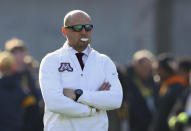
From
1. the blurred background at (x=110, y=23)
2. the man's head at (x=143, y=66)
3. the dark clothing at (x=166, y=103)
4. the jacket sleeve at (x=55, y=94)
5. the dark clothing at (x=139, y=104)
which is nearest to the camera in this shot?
the jacket sleeve at (x=55, y=94)

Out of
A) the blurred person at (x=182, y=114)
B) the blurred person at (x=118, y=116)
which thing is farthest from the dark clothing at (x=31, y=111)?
the blurred person at (x=182, y=114)

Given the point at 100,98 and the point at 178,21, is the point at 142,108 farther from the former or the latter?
the point at 178,21

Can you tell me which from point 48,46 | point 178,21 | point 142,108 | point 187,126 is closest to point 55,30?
point 48,46

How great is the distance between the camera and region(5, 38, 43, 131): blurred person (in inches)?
423

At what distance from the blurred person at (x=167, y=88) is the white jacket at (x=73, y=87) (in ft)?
11.0

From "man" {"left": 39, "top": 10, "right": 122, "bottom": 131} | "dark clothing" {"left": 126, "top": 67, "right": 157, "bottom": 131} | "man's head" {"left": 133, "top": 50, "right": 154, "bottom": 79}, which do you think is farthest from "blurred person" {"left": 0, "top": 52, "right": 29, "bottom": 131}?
"man" {"left": 39, "top": 10, "right": 122, "bottom": 131}

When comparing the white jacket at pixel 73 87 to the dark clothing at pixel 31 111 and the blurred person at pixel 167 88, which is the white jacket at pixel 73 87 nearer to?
the blurred person at pixel 167 88

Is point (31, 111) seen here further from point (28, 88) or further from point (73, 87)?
point (73, 87)

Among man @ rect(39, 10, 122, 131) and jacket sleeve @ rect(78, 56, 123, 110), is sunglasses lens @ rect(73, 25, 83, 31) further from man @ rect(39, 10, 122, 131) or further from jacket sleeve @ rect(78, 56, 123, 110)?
jacket sleeve @ rect(78, 56, 123, 110)

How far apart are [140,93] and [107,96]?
4.87m

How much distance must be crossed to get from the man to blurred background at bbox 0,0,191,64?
53.5 feet

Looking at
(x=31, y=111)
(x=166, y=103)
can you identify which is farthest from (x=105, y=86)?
(x=31, y=111)

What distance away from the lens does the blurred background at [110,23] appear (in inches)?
916

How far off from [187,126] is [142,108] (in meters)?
3.03
